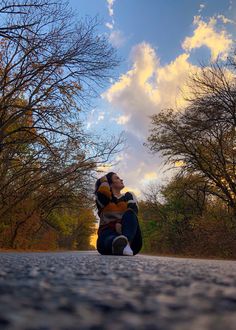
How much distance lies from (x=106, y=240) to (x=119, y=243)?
1.49 ft

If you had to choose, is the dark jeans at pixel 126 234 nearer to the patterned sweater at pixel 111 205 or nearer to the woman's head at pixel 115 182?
the patterned sweater at pixel 111 205


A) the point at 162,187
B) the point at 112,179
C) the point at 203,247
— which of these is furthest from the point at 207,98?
the point at 162,187

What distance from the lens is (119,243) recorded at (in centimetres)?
589

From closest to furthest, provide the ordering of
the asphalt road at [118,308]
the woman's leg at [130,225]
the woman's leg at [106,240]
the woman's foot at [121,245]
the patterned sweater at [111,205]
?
the asphalt road at [118,308] → the woman's foot at [121,245] → the woman's leg at [106,240] → the woman's leg at [130,225] → the patterned sweater at [111,205]

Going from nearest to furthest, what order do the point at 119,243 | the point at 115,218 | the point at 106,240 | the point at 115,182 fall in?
1. the point at 119,243
2. the point at 106,240
3. the point at 115,218
4. the point at 115,182

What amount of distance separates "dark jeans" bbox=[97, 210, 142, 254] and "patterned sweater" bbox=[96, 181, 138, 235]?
132 millimetres

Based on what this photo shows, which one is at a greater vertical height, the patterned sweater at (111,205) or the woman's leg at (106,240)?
the patterned sweater at (111,205)

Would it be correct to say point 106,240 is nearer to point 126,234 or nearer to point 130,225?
point 126,234

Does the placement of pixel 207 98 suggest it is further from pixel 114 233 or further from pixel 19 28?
pixel 114 233

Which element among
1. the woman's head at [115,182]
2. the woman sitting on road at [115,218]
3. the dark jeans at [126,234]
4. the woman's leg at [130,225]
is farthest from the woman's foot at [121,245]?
the woman's head at [115,182]

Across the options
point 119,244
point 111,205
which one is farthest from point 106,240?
point 111,205

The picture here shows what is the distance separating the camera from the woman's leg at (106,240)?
617 cm

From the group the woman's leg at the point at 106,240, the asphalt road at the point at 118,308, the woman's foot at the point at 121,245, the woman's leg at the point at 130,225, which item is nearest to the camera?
the asphalt road at the point at 118,308

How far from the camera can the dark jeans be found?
245 inches
